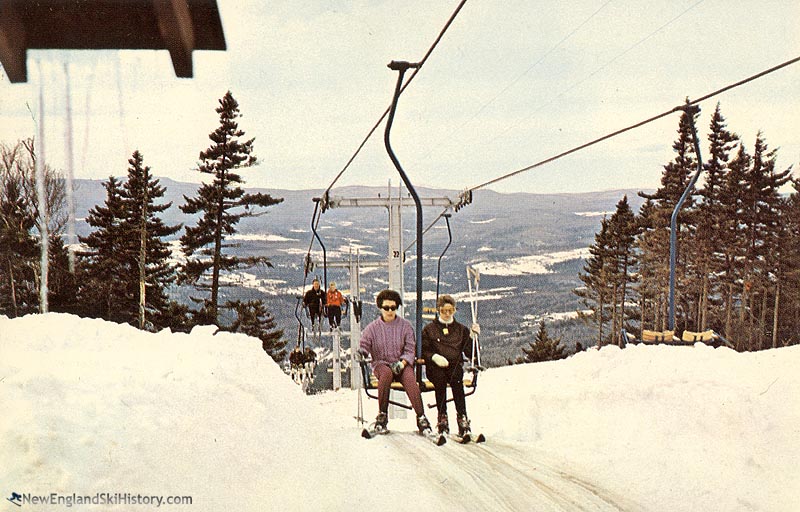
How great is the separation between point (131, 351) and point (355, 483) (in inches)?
108

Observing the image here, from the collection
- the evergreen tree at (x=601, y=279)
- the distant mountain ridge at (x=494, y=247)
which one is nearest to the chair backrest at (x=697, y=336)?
the distant mountain ridge at (x=494, y=247)

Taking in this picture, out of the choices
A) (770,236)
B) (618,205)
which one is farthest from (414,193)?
(618,205)

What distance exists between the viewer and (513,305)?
5769 centimetres

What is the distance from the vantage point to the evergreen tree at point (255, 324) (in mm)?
31183

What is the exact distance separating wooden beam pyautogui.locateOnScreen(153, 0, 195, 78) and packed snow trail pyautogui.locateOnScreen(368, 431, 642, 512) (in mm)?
3213

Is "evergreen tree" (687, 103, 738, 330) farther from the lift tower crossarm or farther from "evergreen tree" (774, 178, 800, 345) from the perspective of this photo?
the lift tower crossarm

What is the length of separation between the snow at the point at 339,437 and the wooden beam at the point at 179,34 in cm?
212

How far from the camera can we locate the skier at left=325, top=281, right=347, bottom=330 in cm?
1540

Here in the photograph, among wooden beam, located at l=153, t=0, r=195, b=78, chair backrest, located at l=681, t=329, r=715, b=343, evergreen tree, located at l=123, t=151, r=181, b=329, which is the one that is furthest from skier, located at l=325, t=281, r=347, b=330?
evergreen tree, located at l=123, t=151, r=181, b=329

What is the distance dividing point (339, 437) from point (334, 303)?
9.63 metres

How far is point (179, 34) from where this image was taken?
13.6 ft

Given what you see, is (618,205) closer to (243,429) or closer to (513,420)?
(513,420)

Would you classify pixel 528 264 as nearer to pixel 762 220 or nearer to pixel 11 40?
pixel 762 220

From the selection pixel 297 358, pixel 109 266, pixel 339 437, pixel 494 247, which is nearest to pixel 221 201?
pixel 109 266
